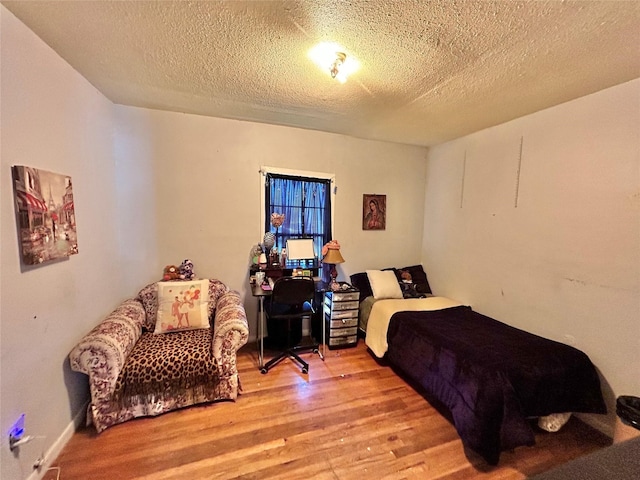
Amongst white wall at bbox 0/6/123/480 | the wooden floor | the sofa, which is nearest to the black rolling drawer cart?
the wooden floor

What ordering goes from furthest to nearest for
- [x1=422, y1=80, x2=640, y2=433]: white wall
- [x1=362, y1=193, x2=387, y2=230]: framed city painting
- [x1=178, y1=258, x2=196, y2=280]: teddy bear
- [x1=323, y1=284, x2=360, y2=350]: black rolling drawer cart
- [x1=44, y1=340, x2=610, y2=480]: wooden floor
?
[x1=362, y1=193, x2=387, y2=230]: framed city painting → [x1=323, y1=284, x2=360, y2=350]: black rolling drawer cart → [x1=178, y1=258, x2=196, y2=280]: teddy bear → [x1=422, y1=80, x2=640, y2=433]: white wall → [x1=44, y1=340, x2=610, y2=480]: wooden floor

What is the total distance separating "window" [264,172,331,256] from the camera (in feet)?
10.7

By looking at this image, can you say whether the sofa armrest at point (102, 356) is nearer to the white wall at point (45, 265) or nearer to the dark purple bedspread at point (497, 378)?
the white wall at point (45, 265)

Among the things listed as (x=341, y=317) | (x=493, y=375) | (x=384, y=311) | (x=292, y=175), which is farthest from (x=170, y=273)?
(x=493, y=375)

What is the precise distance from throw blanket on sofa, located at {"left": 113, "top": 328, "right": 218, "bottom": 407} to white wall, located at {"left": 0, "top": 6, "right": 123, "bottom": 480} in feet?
1.18

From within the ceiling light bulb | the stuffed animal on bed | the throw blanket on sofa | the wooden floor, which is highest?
the ceiling light bulb

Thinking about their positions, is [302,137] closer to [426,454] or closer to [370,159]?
[370,159]

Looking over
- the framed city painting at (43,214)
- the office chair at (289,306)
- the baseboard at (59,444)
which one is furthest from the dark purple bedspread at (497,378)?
the framed city painting at (43,214)

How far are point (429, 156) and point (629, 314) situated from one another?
271 centimetres

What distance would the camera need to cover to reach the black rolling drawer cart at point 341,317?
10.5ft

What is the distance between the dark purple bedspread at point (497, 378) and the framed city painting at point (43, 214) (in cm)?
278

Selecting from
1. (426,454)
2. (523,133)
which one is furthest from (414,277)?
(426,454)

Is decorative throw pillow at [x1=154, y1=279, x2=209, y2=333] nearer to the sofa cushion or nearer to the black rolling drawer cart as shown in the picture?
the sofa cushion

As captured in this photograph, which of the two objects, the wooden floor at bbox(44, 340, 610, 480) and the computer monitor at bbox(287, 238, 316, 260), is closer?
the wooden floor at bbox(44, 340, 610, 480)
